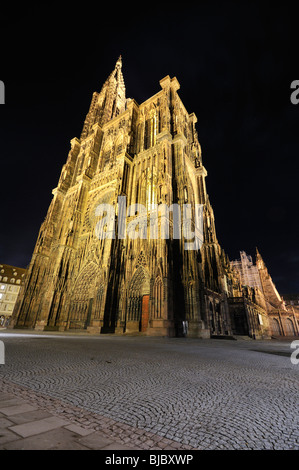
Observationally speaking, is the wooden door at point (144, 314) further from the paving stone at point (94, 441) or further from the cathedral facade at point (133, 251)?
the paving stone at point (94, 441)

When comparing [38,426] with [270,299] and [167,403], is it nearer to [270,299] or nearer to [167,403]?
[167,403]

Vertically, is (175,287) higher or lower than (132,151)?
lower

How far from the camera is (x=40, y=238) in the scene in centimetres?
2598

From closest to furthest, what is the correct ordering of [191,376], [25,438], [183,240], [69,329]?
[25,438] < [191,376] < [183,240] < [69,329]

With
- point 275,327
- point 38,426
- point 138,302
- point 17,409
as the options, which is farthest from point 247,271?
point 38,426

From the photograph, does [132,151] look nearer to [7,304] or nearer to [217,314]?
[217,314]

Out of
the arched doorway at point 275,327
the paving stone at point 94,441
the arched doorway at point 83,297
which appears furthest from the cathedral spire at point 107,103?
the arched doorway at point 275,327

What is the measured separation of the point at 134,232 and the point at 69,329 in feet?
38.0

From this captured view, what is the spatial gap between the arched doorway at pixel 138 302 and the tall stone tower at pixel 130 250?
8cm

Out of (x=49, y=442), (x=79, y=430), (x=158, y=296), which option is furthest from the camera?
(x=158, y=296)

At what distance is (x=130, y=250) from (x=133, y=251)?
0.31 m

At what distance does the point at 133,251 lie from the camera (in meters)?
18.9

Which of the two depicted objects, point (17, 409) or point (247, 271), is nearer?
point (17, 409)

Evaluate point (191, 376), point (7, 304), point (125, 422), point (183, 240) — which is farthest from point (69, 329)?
point (7, 304)
